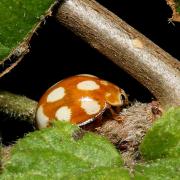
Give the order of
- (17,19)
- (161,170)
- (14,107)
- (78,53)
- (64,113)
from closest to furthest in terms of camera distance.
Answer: (161,170) < (17,19) < (14,107) < (64,113) < (78,53)

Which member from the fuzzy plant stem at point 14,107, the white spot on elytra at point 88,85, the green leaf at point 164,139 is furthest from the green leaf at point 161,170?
the white spot on elytra at point 88,85

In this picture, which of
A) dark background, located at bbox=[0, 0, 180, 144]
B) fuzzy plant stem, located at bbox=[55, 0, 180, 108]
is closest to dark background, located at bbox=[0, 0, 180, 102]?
dark background, located at bbox=[0, 0, 180, 144]

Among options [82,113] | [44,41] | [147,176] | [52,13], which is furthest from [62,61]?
[147,176]

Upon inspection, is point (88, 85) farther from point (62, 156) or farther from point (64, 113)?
point (62, 156)

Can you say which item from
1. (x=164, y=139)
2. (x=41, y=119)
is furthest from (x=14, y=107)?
(x=164, y=139)

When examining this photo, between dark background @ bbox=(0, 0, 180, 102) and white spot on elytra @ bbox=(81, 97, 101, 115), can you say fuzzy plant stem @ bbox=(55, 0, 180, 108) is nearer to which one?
dark background @ bbox=(0, 0, 180, 102)

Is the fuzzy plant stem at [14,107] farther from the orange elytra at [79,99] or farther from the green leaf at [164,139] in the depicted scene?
the green leaf at [164,139]
